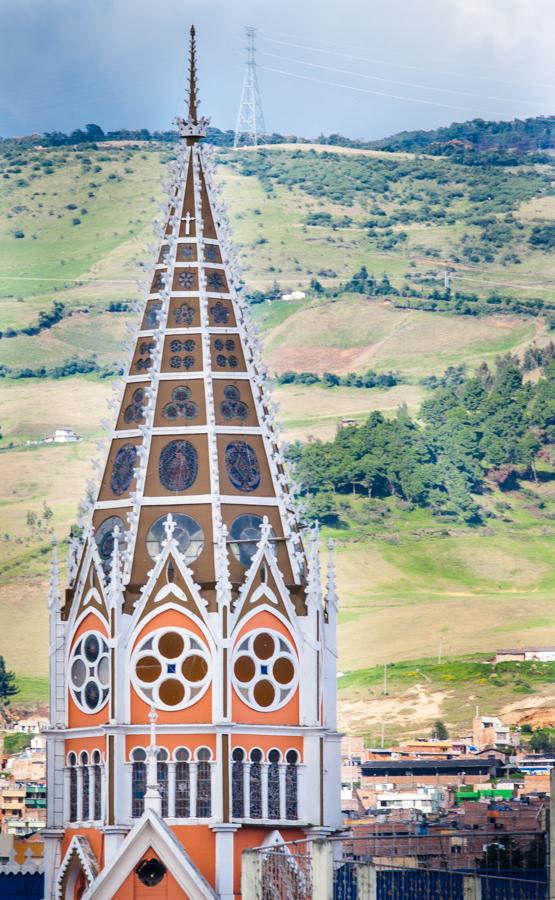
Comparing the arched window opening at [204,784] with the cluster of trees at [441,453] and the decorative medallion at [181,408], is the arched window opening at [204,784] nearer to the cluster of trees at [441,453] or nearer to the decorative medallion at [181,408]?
the decorative medallion at [181,408]

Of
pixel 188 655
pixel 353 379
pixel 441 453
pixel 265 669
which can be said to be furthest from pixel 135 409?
pixel 353 379

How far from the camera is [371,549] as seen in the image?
157 meters

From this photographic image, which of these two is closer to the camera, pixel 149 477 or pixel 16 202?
pixel 149 477

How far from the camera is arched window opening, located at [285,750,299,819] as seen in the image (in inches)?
3182

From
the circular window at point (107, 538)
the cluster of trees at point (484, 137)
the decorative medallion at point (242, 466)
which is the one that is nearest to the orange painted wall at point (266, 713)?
the decorative medallion at point (242, 466)

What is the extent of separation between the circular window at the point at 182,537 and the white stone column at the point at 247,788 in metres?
5.59

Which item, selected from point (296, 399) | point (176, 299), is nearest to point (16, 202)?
point (296, 399)

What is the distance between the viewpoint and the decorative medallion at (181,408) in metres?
84.3

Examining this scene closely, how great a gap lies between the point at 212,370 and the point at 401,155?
287 feet

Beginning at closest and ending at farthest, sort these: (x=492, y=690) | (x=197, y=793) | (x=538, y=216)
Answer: (x=197, y=793)
(x=492, y=690)
(x=538, y=216)

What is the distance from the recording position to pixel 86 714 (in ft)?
271

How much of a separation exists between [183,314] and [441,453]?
7380 centimetres

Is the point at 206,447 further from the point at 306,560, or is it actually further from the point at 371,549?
the point at 371,549

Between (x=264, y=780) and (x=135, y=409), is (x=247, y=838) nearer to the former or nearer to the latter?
(x=264, y=780)
